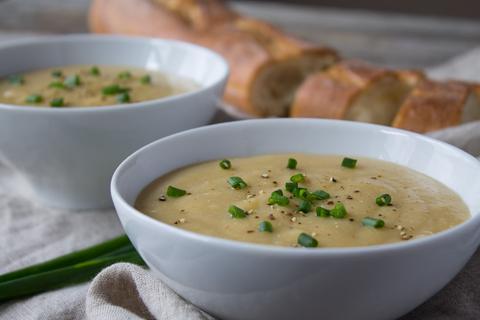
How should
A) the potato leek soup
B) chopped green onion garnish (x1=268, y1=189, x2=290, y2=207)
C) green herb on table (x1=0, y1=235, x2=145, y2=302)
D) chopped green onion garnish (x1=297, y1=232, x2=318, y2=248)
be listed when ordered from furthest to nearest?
green herb on table (x1=0, y1=235, x2=145, y2=302) → chopped green onion garnish (x1=268, y1=189, x2=290, y2=207) → the potato leek soup → chopped green onion garnish (x1=297, y1=232, x2=318, y2=248)

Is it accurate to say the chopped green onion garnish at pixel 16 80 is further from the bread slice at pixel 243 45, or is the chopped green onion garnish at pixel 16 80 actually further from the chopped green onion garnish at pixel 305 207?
the chopped green onion garnish at pixel 305 207

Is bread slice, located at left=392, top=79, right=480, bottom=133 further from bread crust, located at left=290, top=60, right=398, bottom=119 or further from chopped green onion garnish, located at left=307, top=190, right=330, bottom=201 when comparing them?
chopped green onion garnish, located at left=307, top=190, right=330, bottom=201

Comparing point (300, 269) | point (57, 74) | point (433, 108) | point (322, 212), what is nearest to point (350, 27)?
point (433, 108)

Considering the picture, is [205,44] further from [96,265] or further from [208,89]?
[96,265]

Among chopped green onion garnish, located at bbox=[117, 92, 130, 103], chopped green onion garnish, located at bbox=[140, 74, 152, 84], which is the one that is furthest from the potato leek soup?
chopped green onion garnish, located at bbox=[140, 74, 152, 84]

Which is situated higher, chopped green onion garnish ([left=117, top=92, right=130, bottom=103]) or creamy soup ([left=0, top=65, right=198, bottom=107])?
chopped green onion garnish ([left=117, top=92, right=130, bottom=103])

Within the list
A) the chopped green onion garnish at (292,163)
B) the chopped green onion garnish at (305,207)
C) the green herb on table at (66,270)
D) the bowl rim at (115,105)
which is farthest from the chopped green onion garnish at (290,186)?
the bowl rim at (115,105)
